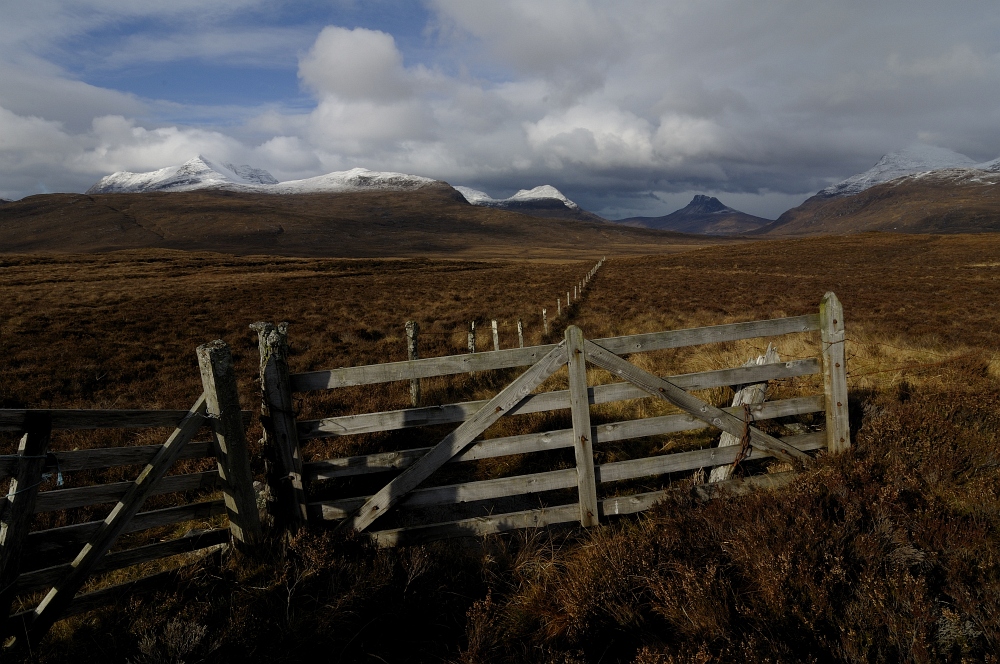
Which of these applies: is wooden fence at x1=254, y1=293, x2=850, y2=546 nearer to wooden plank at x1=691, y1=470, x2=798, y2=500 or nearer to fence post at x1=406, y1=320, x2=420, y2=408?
wooden plank at x1=691, y1=470, x2=798, y2=500

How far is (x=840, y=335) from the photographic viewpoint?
15.9ft

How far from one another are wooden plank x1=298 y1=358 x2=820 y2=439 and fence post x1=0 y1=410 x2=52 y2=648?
1609 mm

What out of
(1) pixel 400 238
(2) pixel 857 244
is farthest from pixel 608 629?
(1) pixel 400 238

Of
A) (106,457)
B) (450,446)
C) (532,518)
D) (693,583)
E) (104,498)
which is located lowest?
(532,518)

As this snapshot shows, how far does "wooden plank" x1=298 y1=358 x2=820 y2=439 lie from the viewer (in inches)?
164

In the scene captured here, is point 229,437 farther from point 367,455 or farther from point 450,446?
point 450,446

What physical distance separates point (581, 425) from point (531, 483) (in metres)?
0.74

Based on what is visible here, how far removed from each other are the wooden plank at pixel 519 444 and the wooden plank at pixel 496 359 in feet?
2.26

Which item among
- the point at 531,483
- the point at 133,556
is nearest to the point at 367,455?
the point at 531,483

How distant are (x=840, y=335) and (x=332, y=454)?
5951 mm

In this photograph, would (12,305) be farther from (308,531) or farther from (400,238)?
(400,238)

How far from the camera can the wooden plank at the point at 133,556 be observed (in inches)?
118

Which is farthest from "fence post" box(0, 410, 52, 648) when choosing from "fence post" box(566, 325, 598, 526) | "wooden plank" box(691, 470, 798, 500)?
"wooden plank" box(691, 470, 798, 500)

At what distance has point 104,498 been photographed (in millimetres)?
3379
